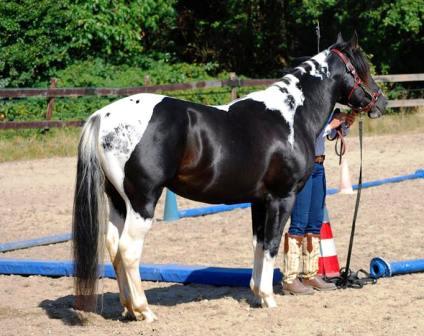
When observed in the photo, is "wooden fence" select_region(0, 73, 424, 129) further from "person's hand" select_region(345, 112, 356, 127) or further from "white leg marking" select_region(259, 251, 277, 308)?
"white leg marking" select_region(259, 251, 277, 308)

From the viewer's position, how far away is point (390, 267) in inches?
295

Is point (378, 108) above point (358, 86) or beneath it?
beneath

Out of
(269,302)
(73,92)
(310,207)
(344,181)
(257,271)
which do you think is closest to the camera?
(269,302)

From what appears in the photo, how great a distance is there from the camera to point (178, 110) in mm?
6410

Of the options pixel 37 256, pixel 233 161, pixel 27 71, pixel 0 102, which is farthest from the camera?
pixel 27 71

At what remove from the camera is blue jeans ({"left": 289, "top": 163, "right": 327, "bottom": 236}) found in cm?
730

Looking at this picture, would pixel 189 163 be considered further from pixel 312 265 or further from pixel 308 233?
pixel 312 265

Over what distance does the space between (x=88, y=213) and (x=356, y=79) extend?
258 cm

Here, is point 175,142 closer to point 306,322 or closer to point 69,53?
point 306,322

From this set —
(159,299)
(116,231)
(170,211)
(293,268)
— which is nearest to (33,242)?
(170,211)

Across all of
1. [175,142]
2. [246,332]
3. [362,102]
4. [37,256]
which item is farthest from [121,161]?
[37,256]

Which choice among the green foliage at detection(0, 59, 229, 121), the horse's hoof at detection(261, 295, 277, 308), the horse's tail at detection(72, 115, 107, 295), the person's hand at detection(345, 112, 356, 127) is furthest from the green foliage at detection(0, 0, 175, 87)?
the horse's hoof at detection(261, 295, 277, 308)

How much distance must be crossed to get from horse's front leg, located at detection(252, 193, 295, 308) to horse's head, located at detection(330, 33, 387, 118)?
1104mm

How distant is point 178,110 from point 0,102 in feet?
49.0
